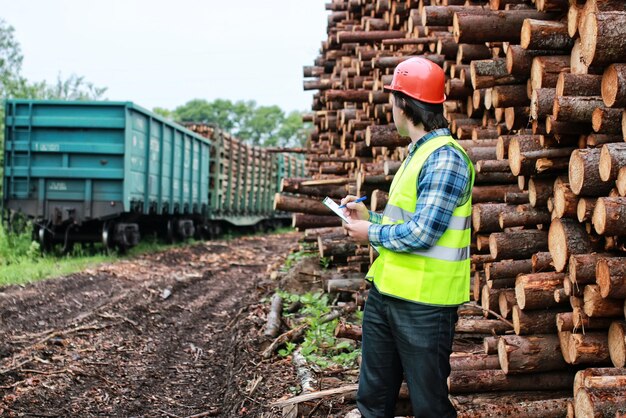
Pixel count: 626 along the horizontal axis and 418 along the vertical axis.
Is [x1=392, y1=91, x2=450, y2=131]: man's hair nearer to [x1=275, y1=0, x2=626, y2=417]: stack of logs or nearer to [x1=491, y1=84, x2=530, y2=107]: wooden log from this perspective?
[x1=275, y1=0, x2=626, y2=417]: stack of logs

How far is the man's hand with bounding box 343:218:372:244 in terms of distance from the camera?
3.37 m

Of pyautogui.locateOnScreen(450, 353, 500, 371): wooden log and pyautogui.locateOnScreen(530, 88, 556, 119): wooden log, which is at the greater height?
pyautogui.locateOnScreen(530, 88, 556, 119): wooden log

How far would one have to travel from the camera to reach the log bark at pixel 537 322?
12.7 feet

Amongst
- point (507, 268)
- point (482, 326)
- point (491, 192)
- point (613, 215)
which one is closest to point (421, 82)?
point (613, 215)

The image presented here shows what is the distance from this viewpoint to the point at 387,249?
10.9 feet

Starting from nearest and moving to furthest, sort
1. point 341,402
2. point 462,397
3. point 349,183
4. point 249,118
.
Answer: point 462,397
point 341,402
point 349,183
point 249,118

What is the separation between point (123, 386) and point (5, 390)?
909 mm

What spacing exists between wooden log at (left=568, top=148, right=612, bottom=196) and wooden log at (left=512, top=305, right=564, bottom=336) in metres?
0.83

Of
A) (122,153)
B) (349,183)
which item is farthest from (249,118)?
(349,183)

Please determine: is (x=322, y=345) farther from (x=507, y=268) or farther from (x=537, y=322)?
(x=537, y=322)

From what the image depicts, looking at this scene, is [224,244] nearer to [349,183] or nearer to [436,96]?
[349,183]

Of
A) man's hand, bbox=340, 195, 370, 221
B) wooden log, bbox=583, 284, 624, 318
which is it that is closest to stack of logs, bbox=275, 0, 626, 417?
wooden log, bbox=583, 284, 624, 318

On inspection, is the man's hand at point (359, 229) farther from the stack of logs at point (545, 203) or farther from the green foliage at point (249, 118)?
the green foliage at point (249, 118)

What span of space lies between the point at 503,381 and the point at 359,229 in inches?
49.5
